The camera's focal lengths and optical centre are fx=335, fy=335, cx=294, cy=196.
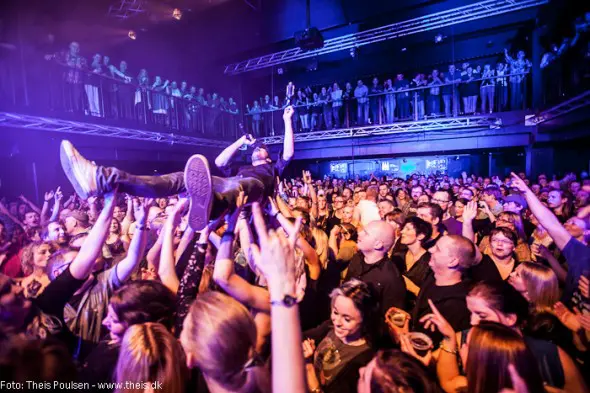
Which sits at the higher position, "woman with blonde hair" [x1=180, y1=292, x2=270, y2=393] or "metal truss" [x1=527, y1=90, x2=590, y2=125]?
"metal truss" [x1=527, y1=90, x2=590, y2=125]

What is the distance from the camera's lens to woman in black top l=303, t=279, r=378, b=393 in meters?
1.57

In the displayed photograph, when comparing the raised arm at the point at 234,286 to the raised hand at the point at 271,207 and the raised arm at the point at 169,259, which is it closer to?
the raised arm at the point at 169,259

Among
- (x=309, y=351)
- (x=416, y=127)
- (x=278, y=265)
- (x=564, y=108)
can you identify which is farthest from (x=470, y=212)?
(x=416, y=127)

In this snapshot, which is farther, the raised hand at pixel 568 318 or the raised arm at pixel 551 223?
the raised arm at pixel 551 223

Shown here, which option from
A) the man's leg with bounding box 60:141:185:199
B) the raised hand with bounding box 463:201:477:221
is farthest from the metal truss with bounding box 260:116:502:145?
the man's leg with bounding box 60:141:185:199

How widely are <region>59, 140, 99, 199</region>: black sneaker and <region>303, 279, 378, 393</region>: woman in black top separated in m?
1.47

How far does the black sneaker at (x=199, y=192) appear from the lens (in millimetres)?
1911

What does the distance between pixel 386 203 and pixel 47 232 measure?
4.15 metres

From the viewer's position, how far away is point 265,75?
14.3 metres

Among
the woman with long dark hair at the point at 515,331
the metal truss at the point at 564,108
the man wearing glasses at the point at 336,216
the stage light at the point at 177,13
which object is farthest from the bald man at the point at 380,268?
the stage light at the point at 177,13

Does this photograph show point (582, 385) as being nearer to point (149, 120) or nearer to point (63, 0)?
point (149, 120)

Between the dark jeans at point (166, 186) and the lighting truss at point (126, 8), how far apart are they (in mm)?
8900

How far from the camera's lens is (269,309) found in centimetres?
164

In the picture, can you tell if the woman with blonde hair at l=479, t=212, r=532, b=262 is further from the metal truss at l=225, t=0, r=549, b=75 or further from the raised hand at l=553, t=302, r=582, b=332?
the metal truss at l=225, t=0, r=549, b=75
